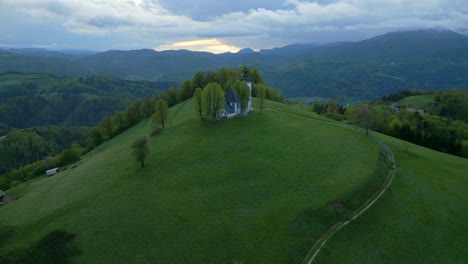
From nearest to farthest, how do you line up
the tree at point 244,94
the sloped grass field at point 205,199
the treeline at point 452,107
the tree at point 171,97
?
the sloped grass field at point 205,199 < the tree at point 244,94 < the tree at point 171,97 < the treeline at point 452,107

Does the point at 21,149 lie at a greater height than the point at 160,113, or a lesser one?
lesser

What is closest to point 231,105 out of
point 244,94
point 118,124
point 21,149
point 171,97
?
point 244,94

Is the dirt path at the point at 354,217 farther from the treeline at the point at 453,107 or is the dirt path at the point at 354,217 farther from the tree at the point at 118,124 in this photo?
the treeline at the point at 453,107

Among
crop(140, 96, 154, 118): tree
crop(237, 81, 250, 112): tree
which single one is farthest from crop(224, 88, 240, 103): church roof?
crop(140, 96, 154, 118): tree

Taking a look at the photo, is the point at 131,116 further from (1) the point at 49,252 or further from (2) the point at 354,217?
(2) the point at 354,217

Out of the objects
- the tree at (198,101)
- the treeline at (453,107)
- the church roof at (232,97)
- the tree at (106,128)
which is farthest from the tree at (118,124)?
the treeline at (453,107)

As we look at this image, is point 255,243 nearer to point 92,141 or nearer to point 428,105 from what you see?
point 92,141
